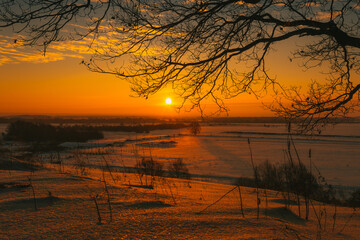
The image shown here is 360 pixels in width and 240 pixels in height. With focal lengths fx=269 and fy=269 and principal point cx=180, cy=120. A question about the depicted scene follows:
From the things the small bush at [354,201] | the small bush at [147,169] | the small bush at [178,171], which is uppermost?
the small bush at [147,169]

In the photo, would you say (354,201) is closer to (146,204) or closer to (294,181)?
(294,181)

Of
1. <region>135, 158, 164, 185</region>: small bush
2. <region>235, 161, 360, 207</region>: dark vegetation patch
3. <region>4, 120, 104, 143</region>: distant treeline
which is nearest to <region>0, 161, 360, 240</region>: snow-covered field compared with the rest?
<region>235, 161, 360, 207</region>: dark vegetation patch

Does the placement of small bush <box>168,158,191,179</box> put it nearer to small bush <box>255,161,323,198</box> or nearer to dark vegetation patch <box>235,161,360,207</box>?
small bush <box>255,161,323,198</box>

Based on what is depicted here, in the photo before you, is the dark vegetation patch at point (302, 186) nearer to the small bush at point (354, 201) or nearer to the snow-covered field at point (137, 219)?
the small bush at point (354, 201)

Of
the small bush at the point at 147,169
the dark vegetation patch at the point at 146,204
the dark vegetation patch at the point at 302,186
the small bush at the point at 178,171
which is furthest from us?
the small bush at the point at 178,171

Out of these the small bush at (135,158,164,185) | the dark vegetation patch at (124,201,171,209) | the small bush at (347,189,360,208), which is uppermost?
the dark vegetation patch at (124,201,171,209)

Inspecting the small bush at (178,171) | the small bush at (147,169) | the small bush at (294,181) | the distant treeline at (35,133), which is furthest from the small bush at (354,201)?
the distant treeline at (35,133)

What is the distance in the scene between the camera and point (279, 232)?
2080 millimetres

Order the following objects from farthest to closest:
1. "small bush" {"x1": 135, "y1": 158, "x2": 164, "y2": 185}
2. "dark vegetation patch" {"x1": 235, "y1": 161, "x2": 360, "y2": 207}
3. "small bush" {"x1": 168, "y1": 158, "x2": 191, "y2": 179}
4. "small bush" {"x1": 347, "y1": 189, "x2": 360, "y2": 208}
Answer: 1. "small bush" {"x1": 168, "y1": 158, "x2": 191, "y2": 179}
2. "small bush" {"x1": 347, "y1": 189, "x2": 360, "y2": 208}
3. "small bush" {"x1": 135, "y1": 158, "x2": 164, "y2": 185}
4. "dark vegetation patch" {"x1": 235, "y1": 161, "x2": 360, "y2": 207}

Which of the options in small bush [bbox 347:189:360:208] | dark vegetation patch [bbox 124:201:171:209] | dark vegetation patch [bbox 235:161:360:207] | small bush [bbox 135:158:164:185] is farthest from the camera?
small bush [bbox 347:189:360:208]

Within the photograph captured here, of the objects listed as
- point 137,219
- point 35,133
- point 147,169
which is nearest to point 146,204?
point 137,219

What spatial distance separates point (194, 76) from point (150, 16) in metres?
1.06

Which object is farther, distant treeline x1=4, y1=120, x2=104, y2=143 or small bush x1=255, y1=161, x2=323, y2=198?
distant treeline x1=4, y1=120, x2=104, y2=143

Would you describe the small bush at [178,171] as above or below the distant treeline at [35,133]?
below
